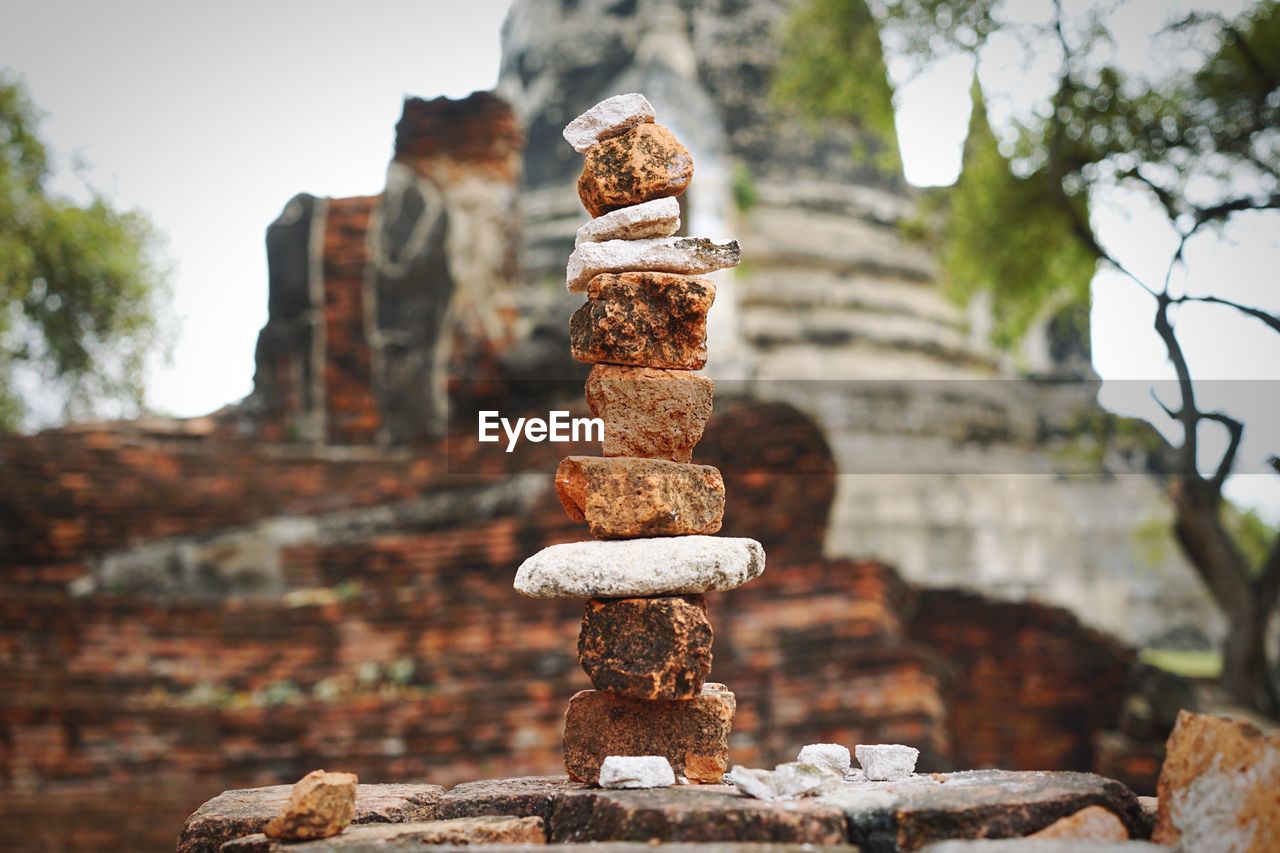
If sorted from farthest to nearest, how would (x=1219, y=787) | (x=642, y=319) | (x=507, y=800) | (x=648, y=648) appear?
1. (x=642, y=319)
2. (x=648, y=648)
3. (x=507, y=800)
4. (x=1219, y=787)

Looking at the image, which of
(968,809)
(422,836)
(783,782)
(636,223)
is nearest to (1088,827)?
(968,809)

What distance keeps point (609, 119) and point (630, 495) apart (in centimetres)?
142

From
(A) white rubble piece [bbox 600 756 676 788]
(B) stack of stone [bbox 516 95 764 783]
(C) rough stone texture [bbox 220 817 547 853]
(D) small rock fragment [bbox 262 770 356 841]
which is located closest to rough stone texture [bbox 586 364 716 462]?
(B) stack of stone [bbox 516 95 764 783]

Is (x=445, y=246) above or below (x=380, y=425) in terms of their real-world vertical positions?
above

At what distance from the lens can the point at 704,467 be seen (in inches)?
183

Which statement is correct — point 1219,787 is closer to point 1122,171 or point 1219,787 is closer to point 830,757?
point 830,757

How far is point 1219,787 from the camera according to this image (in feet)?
11.6

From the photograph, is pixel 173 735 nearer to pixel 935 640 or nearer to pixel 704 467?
pixel 704 467

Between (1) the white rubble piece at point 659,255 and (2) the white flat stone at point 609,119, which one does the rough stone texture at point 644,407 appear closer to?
(1) the white rubble piece at point 659,255

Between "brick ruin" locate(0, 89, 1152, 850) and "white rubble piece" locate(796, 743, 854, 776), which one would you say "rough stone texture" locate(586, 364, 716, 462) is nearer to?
"white rubble piece" locate(796, 743, 854, 776)

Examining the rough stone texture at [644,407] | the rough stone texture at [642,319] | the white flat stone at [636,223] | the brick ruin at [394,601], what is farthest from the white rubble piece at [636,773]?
the brick ruin at [394,601]

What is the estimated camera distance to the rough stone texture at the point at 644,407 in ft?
→ 14.9

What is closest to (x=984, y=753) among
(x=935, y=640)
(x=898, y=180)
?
(x=935, y=640)

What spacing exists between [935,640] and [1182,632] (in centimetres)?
781
